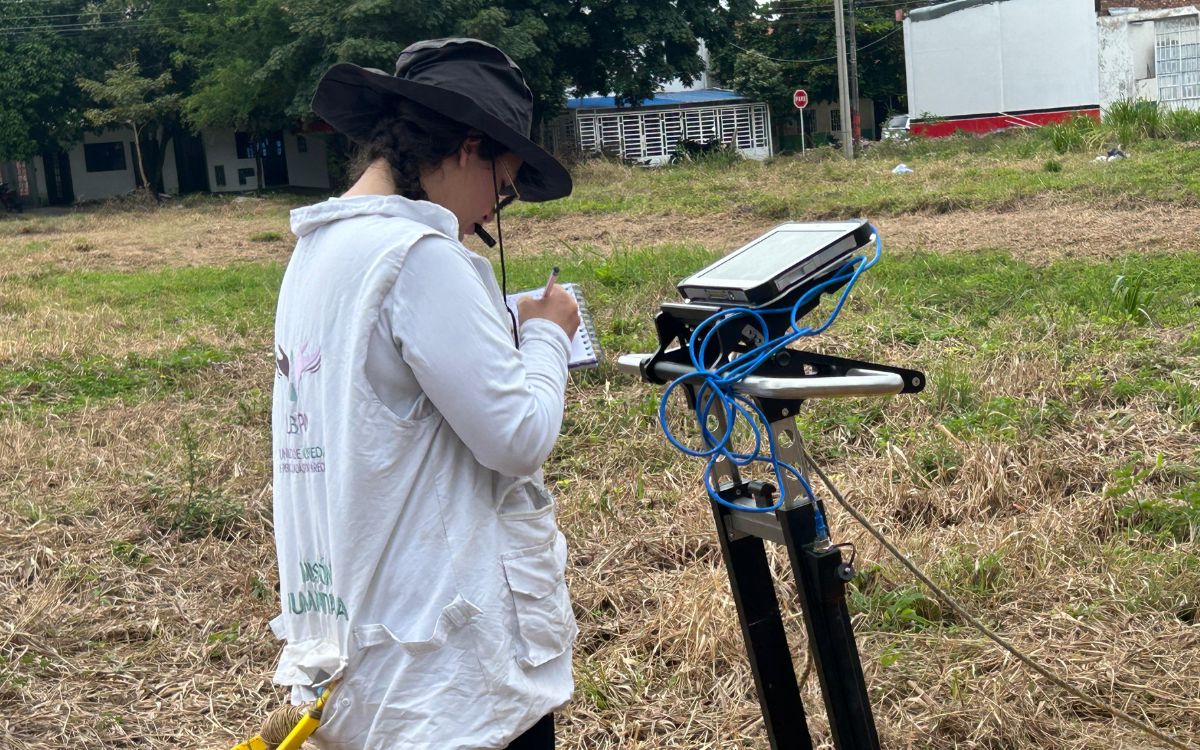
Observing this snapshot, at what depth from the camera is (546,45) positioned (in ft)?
89.2

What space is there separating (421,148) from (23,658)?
272 centimetres

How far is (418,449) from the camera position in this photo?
1.71 metres

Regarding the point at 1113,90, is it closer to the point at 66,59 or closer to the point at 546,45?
the point at 546,45

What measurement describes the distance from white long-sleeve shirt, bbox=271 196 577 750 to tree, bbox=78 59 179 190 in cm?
3241

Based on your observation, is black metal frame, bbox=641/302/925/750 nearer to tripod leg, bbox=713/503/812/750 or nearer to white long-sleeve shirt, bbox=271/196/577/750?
tripod leg, bbox=713/503/812/750

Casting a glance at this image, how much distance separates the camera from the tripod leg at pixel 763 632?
2.06 metres

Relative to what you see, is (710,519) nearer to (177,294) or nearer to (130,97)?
(177,294)

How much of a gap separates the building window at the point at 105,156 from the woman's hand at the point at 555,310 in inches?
1536

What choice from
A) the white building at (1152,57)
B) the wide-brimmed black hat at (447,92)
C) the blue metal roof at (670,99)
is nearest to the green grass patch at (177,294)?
the wide-brimmed black hat at (447,92)

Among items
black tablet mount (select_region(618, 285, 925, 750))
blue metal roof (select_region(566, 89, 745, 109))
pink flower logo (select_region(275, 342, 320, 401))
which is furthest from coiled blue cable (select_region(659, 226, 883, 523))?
blue metal roof (select_region(566, 89, 745, 109))

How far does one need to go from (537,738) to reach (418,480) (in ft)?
1.54

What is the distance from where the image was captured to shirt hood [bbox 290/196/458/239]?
1.74 metres

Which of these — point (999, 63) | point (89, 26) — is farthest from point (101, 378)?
point (89, 26)

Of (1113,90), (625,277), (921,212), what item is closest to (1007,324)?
(625,277)
